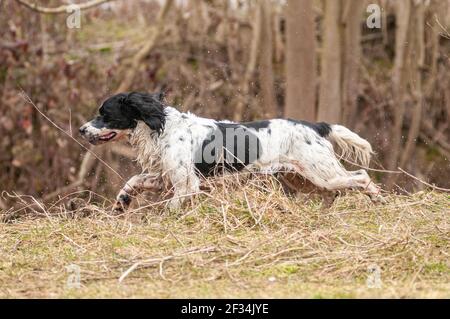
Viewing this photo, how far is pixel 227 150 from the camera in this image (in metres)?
8.84

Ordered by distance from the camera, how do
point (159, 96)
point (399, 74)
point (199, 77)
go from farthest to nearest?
1. point (199, 77)
2. point (399, 74)
3. point (159, 96)

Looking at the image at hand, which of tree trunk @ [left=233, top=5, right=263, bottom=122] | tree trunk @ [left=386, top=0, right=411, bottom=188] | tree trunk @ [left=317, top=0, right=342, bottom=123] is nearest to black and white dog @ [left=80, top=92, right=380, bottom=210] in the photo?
tree trunk @ [left=317, top=0, right=342, bottom=123]

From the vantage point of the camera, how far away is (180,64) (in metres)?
17.6

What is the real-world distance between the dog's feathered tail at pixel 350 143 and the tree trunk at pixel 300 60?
4.12 meters

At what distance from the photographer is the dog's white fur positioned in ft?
29.1

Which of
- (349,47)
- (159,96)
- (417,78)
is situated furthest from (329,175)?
(417,78)

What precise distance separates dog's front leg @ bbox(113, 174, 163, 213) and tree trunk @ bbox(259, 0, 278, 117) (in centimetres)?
652

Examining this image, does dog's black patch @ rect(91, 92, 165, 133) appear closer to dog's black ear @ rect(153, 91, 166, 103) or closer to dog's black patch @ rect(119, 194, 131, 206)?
dog's black ear @ rect(153, 91, 166, 103)

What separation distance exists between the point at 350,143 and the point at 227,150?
4.21 feet

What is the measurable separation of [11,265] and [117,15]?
530 inches

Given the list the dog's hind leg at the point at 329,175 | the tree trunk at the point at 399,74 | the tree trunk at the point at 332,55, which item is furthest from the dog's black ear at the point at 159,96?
the tree trunk at the point at 399,74

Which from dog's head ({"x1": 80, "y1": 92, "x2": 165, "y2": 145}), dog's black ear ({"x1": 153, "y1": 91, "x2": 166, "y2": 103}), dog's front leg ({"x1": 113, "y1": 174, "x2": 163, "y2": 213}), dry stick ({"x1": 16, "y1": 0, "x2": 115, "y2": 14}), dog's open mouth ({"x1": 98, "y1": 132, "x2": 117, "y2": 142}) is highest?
dry stick ({"x1": 16, "y1": 0, "x2": 115, "y2": 14})

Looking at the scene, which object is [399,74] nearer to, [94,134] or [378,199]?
[378,199]

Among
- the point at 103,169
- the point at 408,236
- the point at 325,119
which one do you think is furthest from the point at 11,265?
the point at 103,169
